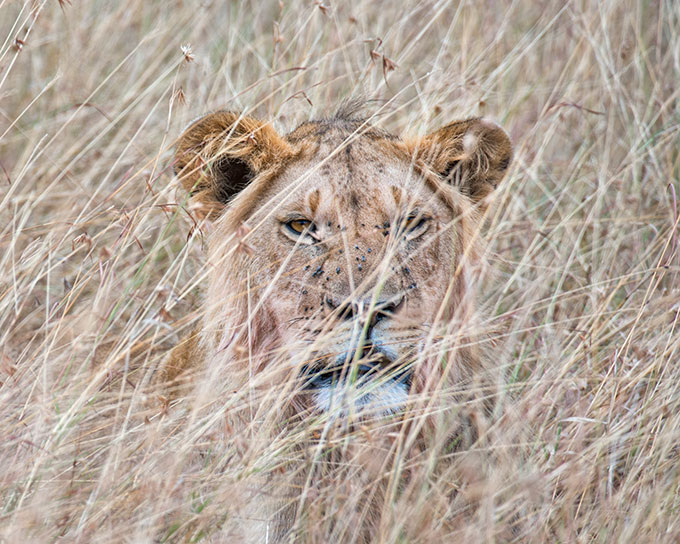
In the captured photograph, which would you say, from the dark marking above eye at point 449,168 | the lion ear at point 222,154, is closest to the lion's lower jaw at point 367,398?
the lion ear at point 222,154

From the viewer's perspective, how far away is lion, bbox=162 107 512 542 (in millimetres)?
2887

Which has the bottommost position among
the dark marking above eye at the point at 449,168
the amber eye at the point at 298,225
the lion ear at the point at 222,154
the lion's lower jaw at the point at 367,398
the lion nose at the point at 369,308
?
the lion's lower jaw at the point at 367,398

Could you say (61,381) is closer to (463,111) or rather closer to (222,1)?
(463,111)

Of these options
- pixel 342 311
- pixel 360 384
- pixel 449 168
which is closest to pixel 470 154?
pixel 449 168

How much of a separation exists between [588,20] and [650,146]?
985mm

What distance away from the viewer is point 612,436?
2.98 meters

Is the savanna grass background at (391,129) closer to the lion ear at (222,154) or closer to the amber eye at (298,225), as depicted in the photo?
the lion ear at (222,154)

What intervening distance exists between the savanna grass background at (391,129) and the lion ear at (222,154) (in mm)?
167

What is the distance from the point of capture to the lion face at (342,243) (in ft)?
9.84

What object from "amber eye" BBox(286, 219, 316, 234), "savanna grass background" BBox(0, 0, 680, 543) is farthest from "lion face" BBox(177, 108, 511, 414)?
"savanna grass background" BBox(0, 0, 680, 543)

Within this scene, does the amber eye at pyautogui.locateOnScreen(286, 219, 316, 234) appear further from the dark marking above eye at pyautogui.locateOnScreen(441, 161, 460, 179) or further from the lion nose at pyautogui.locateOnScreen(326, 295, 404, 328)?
the dark marking above eye at pyautogui.locateOnScreen(441, 161, 460, 179)

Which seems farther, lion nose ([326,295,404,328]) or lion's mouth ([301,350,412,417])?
lion's mouth ([301,350,412,417])

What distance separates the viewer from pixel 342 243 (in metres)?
3.19

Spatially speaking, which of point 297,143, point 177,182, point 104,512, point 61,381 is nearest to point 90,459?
point 61,381
